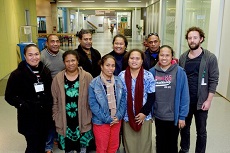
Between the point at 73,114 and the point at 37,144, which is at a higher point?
the point at 73,114

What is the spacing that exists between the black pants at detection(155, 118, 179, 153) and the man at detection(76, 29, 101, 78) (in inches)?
42.2

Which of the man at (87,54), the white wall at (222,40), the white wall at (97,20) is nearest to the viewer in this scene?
the man at (87,54)

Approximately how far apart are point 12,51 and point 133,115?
21.5 ft

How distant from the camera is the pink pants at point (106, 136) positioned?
231cm

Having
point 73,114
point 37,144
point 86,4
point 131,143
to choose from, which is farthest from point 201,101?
point 86,4

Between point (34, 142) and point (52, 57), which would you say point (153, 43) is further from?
point (34, 142)

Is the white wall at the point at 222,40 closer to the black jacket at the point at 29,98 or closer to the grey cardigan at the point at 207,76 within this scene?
the grey cardigan at the point at 207,76

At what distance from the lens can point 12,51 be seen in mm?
7551

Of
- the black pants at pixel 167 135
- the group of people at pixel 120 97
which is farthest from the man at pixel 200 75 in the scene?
the black pants at pixel 167 135

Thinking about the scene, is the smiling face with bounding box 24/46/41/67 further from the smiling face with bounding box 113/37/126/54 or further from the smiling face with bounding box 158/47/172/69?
the smiling face with bounding box 158/47/172/69

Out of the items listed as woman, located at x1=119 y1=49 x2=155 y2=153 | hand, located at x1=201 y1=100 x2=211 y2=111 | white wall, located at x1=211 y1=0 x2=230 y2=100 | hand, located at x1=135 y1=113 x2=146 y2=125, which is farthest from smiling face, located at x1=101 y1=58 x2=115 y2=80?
white wall, located at x1=211 y1=0 x2=230 y2=100

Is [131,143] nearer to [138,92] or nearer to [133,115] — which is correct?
[133,115]

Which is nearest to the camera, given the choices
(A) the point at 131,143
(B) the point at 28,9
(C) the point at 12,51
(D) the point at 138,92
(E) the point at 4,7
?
(D) the point at 138,92

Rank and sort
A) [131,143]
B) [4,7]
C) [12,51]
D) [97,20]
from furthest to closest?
1. [97,20]
2. [12,51]
3. [4,7]
4. [131,143]
